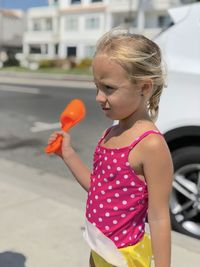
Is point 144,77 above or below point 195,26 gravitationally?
above

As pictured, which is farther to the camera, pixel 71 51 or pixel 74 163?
pixel 71 51

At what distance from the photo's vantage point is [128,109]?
1698 millimetres

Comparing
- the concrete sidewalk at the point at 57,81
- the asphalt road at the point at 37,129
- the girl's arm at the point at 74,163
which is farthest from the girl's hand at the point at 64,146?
the concrete sidewalk at the point at 57,81

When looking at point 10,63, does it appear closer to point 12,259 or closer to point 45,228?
point 45,228

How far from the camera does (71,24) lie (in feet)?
198

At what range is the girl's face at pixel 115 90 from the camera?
64.3 inches

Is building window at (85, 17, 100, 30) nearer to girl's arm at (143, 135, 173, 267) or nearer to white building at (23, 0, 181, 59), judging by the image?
white building at (23, 0, 181, 59)

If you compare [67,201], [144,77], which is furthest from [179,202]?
[144,77]

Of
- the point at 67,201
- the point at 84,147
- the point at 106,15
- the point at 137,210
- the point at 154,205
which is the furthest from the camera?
the point at 106,15

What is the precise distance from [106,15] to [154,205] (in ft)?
183

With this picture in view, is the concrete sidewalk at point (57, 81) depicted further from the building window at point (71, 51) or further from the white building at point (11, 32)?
the white building at point (11, 32)

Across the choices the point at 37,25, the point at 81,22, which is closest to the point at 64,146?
the point at 81,22

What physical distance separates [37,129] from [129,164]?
7271 millimetres

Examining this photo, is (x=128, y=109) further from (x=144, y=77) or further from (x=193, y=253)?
(x=193, y=253)
